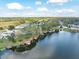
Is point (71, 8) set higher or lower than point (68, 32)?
higher

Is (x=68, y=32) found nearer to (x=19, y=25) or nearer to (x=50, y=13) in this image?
(x=50, y=13)

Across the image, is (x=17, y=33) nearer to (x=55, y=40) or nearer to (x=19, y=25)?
(x=19, y=25)

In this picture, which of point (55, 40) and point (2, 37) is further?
point (55, 40)

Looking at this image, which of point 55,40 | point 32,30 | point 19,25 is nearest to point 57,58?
point 55,40

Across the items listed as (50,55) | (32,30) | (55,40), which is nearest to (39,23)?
(32,30)

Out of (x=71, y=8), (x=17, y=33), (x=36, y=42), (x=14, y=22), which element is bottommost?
(x=36, y=42)

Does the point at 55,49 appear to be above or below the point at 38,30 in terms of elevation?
below
